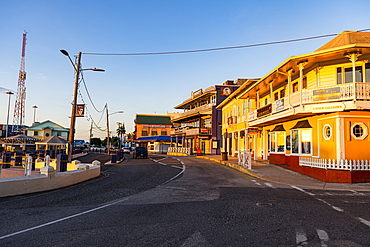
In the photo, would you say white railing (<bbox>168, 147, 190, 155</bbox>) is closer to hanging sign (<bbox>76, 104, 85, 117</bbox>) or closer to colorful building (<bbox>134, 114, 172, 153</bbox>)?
hanging sign (<bbox>76, 104, 85, 117</bbox>)

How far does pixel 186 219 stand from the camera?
613 centimetres

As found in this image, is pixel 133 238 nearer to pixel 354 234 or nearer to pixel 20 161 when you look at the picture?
pixel 354 234

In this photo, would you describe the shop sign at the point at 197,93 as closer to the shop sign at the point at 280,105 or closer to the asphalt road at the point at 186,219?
the shop sign at the point at 280,105

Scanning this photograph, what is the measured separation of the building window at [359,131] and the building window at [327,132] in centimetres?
106

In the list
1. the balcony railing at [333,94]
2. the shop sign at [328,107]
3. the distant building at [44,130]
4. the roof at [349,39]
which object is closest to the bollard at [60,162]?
the balcony railing at [333,94]

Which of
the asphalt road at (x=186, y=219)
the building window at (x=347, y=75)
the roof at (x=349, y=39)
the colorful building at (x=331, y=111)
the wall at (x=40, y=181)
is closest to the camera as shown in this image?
the asphalt road at (x=186, y=219)

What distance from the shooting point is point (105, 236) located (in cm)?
499

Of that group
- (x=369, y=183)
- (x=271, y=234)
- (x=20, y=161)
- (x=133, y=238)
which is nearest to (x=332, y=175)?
(x=369, y=183)

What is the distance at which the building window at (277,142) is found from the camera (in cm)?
1952

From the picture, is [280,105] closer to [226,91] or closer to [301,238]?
[301,238]

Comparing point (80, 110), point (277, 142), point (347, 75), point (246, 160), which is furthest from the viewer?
point (277, 142)

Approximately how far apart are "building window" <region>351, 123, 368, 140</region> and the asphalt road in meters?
4.89

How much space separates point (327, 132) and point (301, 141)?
2.23m

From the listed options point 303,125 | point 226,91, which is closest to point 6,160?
point 303,125
